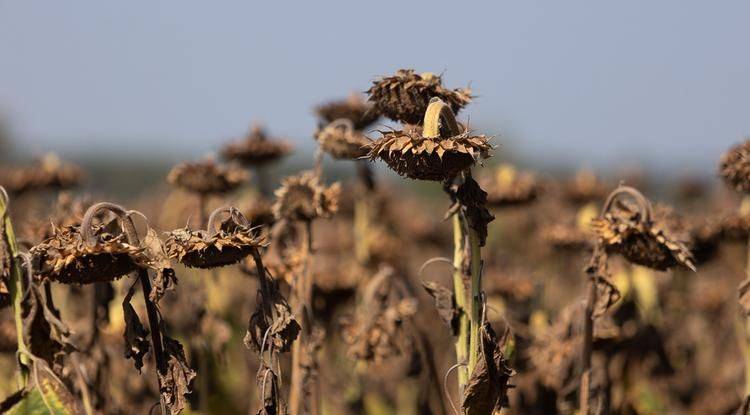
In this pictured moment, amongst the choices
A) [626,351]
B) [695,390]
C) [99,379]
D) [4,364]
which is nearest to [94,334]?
[99,379]

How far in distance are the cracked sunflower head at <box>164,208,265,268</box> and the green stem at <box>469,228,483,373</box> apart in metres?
0.66

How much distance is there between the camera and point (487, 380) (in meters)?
2.73

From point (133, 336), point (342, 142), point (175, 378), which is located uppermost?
point (342, 142)

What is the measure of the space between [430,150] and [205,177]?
2.15 meters

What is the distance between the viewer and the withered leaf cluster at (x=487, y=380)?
8.89ft

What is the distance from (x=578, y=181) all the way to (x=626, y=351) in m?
2.40

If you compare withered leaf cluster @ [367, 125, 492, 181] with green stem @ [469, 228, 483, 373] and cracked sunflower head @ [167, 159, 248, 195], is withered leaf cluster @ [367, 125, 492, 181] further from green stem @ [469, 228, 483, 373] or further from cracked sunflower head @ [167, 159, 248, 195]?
cracked sunflower head @ [167, 159, 248, 195]

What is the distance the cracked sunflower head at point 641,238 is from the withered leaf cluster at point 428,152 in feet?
2.65

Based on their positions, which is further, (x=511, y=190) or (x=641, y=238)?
(x=511, y=190)

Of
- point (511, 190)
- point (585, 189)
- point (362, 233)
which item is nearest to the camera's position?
point (511, 190)

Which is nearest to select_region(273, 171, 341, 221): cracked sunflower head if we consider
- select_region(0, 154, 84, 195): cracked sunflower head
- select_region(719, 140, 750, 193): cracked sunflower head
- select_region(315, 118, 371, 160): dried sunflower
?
select_region(315, 118, 371, 160): dried sunflower

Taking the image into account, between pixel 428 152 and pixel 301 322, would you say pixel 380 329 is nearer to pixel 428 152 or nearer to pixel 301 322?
pixel 301 322

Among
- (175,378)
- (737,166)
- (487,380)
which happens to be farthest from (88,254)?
(737,166)

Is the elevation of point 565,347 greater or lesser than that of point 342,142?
lesser
